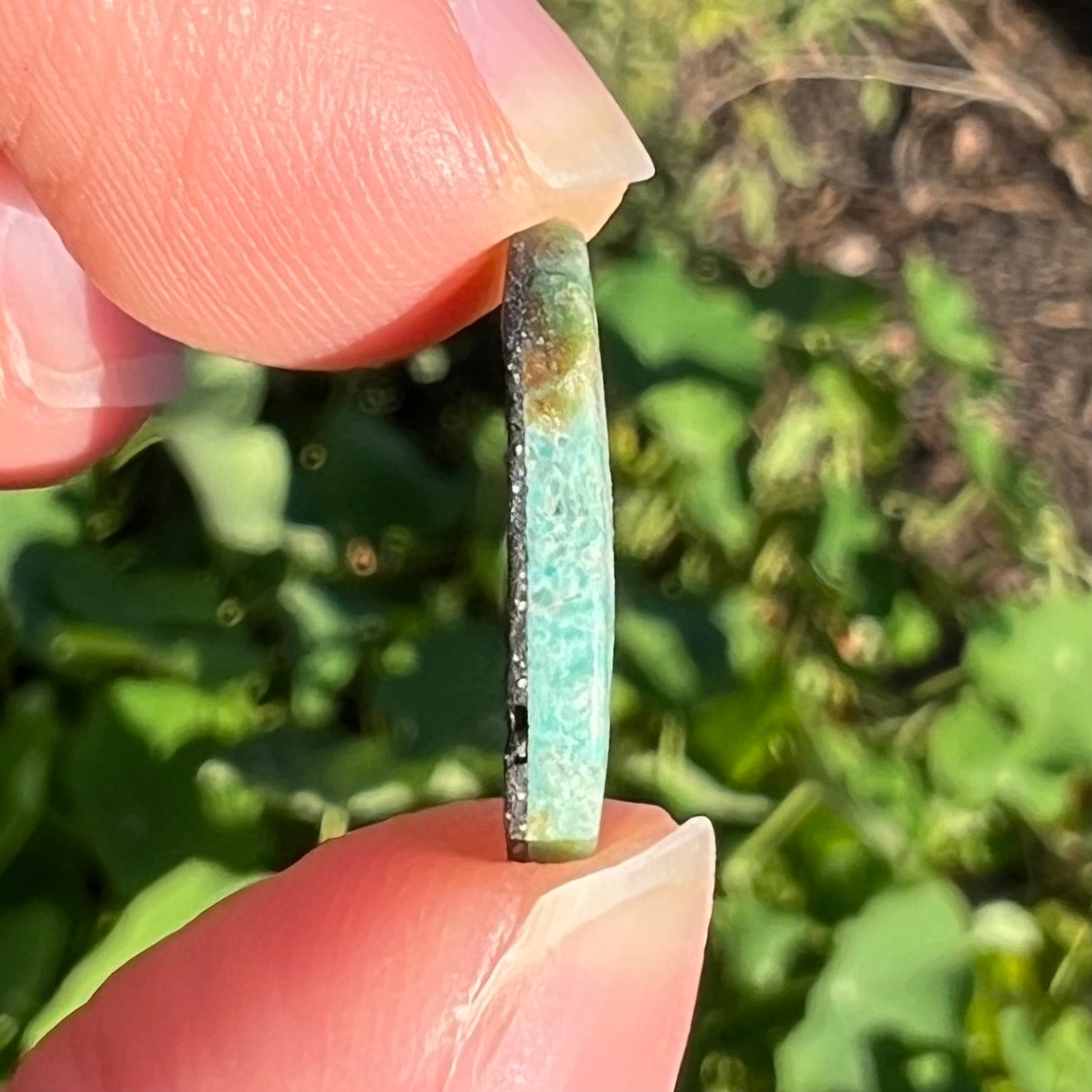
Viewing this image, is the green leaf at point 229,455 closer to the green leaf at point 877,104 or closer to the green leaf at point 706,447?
the green leaf at point 706,447

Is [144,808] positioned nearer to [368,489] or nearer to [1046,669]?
[368,489]

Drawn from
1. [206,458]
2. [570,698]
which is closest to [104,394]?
[206,458]

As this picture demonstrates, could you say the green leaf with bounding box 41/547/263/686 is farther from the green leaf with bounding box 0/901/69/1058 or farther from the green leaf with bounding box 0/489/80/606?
the green leaf with bounding box 0/901/69/1058

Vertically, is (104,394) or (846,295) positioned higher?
(104,394)

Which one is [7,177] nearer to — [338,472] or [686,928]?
[338,472]

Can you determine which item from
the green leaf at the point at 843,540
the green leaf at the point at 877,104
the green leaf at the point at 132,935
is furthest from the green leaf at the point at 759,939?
the green leaf at the point at 877,104

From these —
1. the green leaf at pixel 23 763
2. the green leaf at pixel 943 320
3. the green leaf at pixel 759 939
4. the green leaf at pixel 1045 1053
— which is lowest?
the green leaf at pixel 1045 1053
